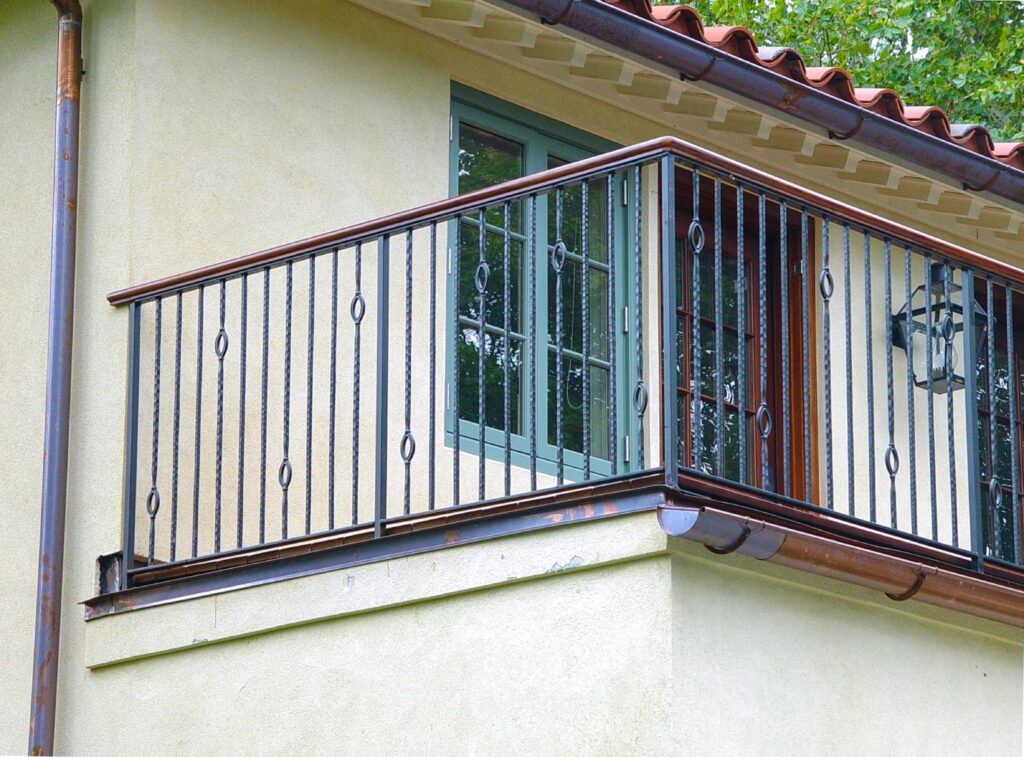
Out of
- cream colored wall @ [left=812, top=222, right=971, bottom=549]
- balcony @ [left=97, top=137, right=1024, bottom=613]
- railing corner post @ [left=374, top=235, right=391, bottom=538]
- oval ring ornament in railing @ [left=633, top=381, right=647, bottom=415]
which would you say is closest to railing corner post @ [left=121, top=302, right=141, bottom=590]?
balcony @ [left=97, top=137, right=1024, bottom=613]

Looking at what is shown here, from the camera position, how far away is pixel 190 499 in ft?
24.6

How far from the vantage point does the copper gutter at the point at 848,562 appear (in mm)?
5668

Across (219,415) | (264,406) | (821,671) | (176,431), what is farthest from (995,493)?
(176,431)

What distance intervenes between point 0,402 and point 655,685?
356 centimetres

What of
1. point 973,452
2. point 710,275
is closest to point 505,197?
point 973,452

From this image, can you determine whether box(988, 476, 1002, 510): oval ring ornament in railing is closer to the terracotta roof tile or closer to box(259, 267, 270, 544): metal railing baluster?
the terracotta roof tile

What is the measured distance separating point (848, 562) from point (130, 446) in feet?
9.48

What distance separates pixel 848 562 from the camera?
6051 millimetres

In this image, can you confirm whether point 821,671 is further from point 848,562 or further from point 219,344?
point 219,344

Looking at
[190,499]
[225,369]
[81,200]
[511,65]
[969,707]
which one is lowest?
[969,707]

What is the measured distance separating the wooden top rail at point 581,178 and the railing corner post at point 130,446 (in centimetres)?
12

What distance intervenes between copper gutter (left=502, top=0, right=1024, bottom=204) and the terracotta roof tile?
2.1 inches

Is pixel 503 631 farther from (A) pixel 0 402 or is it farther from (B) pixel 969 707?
(A) pixel 0 402

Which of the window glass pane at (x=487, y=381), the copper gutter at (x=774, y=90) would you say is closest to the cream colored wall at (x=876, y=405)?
the copper gutter at (x=774, y=90)
